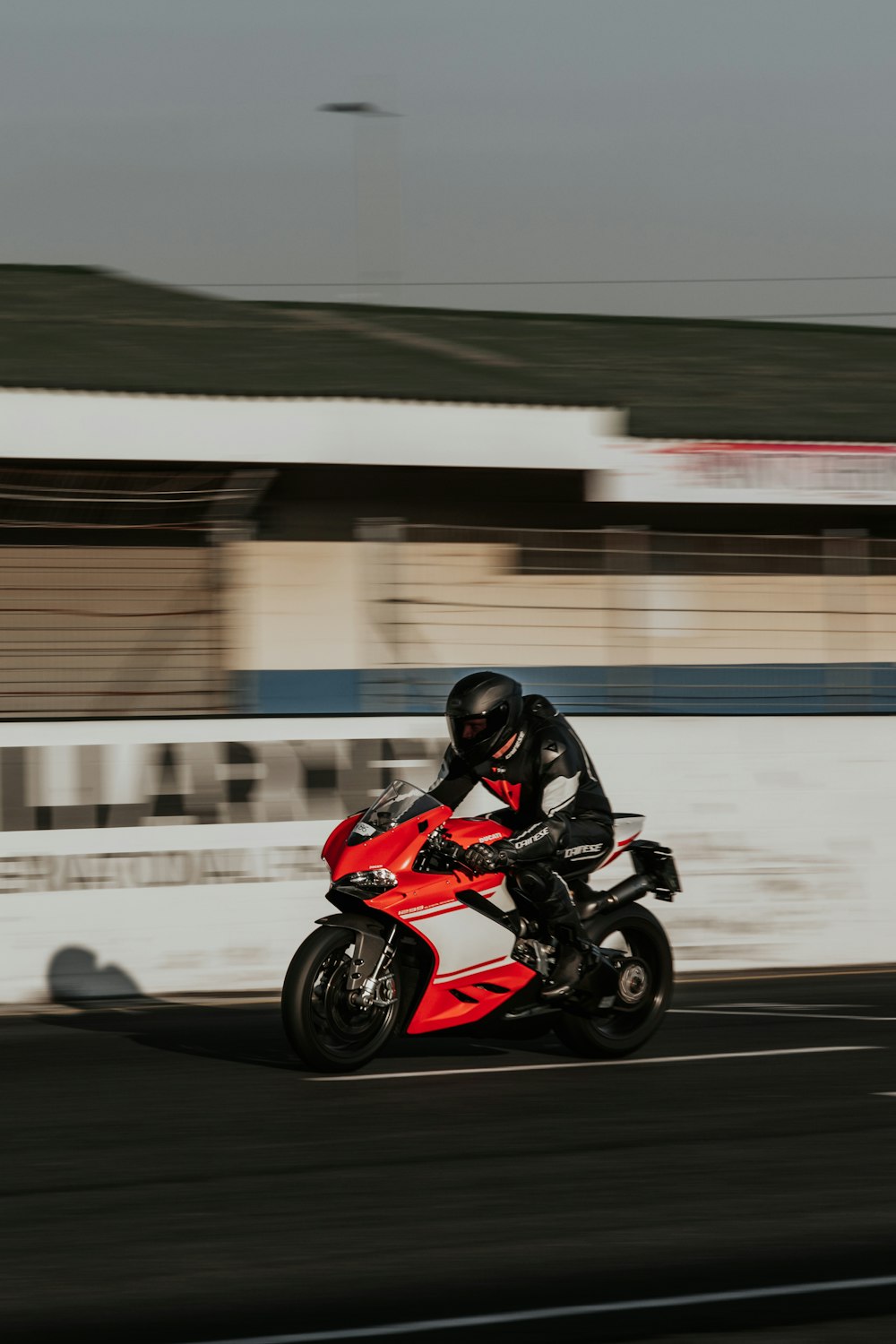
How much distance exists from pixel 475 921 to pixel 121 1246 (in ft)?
11.1

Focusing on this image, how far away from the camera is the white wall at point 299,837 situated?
12477mm

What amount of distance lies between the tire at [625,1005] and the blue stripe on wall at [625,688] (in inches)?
166

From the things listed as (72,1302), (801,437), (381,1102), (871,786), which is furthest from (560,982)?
(801,437)

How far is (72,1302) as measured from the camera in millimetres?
5258

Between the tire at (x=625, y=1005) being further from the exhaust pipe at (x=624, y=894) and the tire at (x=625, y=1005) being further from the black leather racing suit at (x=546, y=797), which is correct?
the black leather racing suit at (x=546, y=797)

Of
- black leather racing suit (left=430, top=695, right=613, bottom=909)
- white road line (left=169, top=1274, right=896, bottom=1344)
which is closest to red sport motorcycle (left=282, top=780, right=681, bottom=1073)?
black leather racing suit (left=430, top=695, right=613, bottom=909)

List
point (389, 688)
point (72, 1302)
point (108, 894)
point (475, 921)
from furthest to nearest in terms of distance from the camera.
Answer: point (389, 688) < point (108, 894) < point (475, 921) < point (72, 1302)

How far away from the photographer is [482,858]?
8.98 meters

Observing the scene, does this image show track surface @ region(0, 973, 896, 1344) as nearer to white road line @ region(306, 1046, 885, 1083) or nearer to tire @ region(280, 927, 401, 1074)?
white road line @ region(306, 1046, 885, 1083)

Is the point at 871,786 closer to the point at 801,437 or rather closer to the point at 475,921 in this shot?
the point at 801,437

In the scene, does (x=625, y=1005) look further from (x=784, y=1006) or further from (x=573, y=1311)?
(x=573, y=1311)

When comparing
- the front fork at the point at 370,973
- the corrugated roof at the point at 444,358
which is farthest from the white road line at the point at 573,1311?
the corrugated roof at the point at 444,358

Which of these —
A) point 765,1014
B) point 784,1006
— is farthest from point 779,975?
point 765,1014

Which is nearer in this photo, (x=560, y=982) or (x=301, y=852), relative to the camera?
(x=560, y=982)
